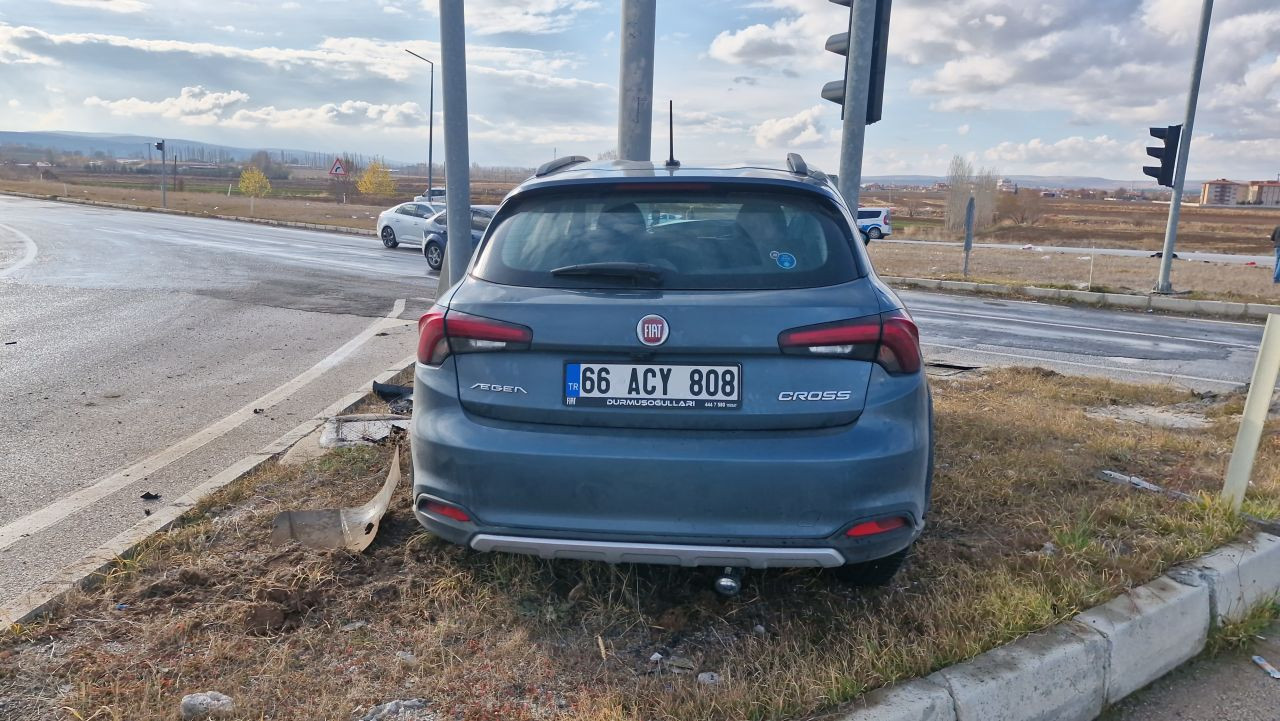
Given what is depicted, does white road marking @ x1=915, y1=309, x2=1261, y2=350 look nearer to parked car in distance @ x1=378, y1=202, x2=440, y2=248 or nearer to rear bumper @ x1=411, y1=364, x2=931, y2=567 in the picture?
rear bumper @ x1=411, y1=364, x2=931, y2=567

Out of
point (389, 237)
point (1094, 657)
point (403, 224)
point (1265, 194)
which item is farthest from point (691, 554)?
point (1265, 194)

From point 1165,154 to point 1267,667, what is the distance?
55.1 ft

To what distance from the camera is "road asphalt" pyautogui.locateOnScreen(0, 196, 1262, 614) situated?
4.87 metres

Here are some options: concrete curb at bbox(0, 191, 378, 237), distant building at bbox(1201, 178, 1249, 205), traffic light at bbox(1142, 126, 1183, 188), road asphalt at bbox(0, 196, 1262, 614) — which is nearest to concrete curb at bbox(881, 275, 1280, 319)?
road asphalt at bbox(0, 196, 1262, 614)

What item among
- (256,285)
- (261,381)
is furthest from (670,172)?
(256,285)

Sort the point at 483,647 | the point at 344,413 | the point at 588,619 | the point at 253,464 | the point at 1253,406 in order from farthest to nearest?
the point at 344,413
the point at 253,464
the point at 1253,406
the point at 588,619
the point at 483,647

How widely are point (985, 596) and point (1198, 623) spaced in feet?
2.63

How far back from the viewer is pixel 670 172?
11.4 ft

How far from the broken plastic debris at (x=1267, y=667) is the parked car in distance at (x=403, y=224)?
79.4 ft

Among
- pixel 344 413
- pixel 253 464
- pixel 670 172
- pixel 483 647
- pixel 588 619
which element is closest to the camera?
pixel 483 647

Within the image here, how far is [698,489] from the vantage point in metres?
2.83

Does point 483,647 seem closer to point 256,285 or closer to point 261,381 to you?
point 261,381

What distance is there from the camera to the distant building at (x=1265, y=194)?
159500mm

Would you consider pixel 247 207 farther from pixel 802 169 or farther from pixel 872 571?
pixel 872 571
